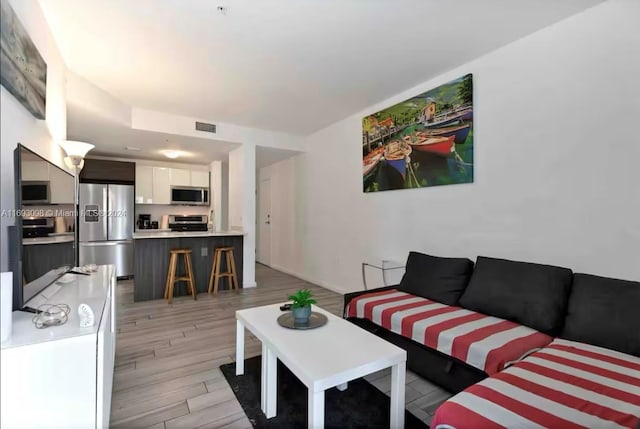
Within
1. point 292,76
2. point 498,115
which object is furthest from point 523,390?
point 292,76

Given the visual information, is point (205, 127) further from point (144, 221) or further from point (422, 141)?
point (422, 141)

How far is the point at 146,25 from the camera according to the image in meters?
2.21

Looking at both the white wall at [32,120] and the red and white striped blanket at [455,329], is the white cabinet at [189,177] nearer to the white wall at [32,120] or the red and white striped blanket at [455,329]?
the white wall at [32,120]

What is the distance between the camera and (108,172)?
5.33m

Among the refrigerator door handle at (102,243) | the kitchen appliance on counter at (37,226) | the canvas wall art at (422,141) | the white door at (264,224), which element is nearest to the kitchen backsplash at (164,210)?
the refrigerator door handle at (102,243)

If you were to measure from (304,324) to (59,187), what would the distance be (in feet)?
5.80

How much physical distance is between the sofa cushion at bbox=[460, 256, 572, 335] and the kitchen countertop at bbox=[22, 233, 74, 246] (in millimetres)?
2755

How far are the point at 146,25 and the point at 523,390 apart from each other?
127 inches

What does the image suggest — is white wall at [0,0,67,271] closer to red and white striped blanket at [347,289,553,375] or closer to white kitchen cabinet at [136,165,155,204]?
red and white striped blanket at [347,289,553,375]

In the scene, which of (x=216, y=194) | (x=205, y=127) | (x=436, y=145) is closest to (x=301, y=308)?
(x=436, y=145)

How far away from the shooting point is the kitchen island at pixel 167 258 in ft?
13.5

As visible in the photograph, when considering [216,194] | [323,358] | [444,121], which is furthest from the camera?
[216,194]

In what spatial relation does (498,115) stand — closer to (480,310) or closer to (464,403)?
(480,310)

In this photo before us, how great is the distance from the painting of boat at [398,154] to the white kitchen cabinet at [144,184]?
4650mm
